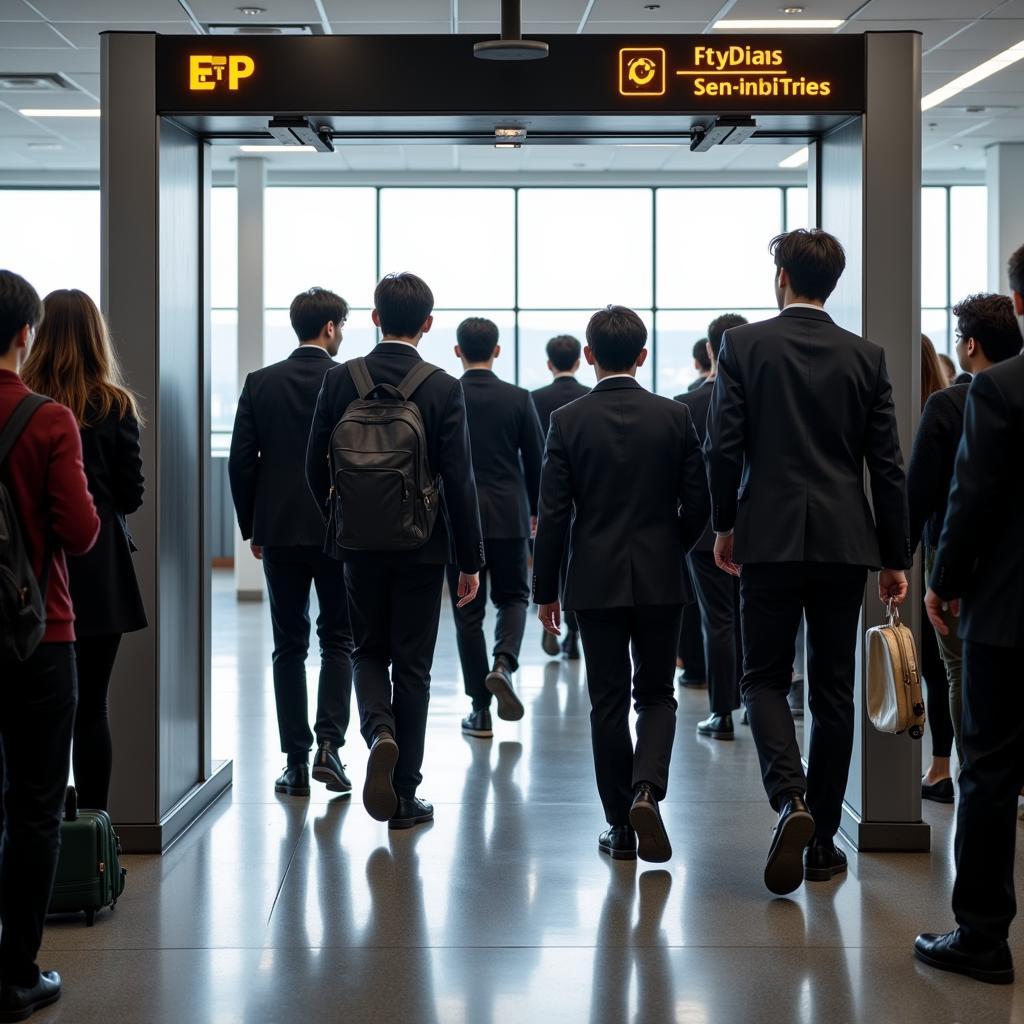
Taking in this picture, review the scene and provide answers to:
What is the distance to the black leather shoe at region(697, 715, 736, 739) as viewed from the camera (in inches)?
234

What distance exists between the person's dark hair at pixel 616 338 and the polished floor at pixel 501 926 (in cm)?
151

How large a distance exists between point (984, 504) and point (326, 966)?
185cm

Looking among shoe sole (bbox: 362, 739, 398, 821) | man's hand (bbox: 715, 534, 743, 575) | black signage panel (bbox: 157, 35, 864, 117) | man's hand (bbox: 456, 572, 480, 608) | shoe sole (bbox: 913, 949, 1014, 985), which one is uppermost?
black signage panel (bbox: 157, 35, 864, 117)

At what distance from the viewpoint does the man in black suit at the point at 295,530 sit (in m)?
4.77

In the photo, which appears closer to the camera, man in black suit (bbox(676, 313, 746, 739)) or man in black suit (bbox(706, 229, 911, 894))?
man in black suit (bbox(706, 229, 911, 894))

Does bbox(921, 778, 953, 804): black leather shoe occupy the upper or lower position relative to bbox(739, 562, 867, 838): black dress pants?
lower

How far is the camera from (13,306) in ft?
9.24

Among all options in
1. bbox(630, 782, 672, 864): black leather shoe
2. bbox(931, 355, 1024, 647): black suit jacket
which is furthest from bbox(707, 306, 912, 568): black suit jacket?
bbox(630, 782, 672, 864): black leather shoe

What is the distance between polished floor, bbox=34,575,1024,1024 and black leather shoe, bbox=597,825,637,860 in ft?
0.21

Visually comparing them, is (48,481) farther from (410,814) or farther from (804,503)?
(410,814)

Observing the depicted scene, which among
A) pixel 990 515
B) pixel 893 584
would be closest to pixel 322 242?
pixel 893 584

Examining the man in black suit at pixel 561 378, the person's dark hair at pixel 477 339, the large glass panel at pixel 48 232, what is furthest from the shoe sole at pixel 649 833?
the large glass panel at pixel 48 232

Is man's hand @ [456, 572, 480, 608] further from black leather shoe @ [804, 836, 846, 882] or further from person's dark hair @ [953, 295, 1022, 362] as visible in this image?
person's dark hair @ [953, 295, 1022, 362]

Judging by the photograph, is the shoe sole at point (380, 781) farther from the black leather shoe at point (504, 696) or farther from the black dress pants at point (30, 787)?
the black leather shoe at point (504, 696)
